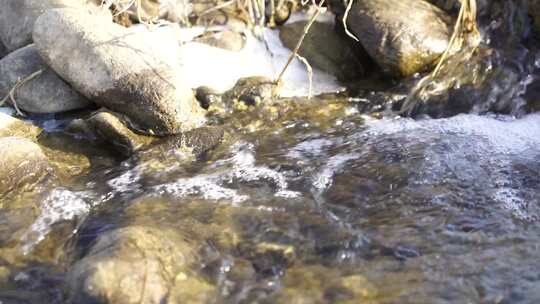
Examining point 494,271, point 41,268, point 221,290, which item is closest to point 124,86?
point 41,268

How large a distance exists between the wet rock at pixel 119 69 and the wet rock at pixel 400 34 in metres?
1.54

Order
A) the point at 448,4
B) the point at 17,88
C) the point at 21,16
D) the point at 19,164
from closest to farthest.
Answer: the point at 19,164
the point at 17,88
the point at 21,16
the point at 448,4

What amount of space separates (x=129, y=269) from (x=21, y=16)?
10.8ft


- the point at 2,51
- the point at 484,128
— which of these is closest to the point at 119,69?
the point at 2,51

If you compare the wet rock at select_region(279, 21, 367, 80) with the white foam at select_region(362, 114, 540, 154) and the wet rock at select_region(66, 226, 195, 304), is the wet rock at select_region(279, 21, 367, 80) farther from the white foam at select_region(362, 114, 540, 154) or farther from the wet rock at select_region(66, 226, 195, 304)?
the wet rock at select_region(66, 226, 195, 304)

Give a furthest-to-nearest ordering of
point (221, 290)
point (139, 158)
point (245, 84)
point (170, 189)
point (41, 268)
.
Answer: point (245, 84) < point (139, 158) < point (170, 189) < point (41, 268) < point (221, 290)

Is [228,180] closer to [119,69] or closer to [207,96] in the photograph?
[207,96]

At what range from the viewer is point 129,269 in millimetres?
2641

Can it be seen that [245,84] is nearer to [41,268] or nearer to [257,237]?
[257,237]

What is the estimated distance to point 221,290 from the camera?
112 inches

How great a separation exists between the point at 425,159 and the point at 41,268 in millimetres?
2399

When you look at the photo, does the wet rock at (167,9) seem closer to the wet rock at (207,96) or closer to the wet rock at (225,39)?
the wet rock at (225,39)

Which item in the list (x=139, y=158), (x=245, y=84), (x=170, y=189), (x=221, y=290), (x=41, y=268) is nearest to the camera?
(x=221, y=290)

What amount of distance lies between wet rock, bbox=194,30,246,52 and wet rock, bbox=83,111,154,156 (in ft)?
4.53
